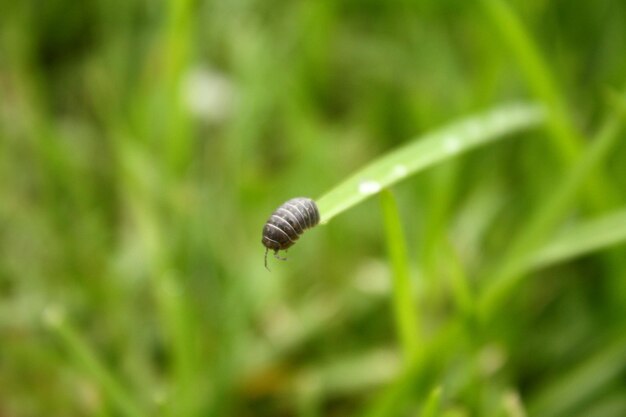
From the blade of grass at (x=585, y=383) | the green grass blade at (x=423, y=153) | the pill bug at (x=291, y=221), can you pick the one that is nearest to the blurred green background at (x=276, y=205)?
the blade of grass at (x=585, y=383)

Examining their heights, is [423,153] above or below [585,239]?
above

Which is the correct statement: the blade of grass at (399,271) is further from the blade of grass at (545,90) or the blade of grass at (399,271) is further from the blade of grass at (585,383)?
the blade of grass at (545,90)

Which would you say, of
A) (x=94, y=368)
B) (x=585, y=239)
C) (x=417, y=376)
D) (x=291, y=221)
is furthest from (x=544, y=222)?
(x=94, y=368)

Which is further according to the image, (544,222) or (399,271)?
(544,222)

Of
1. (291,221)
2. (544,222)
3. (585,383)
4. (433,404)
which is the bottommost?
(433,404)

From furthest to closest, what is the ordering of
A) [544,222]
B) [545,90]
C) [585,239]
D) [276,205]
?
[276,205] → [545,90] → [544,222] → [585,239]

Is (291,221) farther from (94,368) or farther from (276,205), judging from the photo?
(276,205)
